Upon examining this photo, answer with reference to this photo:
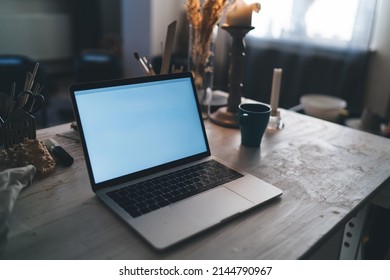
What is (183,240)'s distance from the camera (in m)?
0.60

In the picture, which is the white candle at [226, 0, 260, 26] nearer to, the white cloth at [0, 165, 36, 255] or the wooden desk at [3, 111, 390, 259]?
the wooden desk at [3, 111, 390, 259]

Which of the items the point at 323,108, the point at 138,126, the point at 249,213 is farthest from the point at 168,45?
the point at 323,108

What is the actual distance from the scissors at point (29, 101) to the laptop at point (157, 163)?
0.65 feet

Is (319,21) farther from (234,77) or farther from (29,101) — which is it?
(29,101)

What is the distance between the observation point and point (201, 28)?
3.84 ft

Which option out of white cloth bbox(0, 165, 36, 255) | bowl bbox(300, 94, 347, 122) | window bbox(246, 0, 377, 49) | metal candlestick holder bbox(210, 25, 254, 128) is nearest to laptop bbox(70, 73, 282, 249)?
white cloth bbox(0, 165, 36, 255)

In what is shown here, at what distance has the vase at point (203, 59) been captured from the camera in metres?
1.19

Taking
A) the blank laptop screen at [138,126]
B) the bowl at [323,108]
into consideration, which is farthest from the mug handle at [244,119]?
the bowl at [323,108]

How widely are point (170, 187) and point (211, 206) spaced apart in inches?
4.1

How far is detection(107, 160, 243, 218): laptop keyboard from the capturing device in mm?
688

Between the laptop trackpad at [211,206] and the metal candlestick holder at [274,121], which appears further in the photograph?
the metal candlestick holder at [274,121]

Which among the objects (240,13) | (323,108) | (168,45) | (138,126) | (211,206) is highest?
(240,13)

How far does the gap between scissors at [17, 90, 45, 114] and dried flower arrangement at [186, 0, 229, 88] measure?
554mm

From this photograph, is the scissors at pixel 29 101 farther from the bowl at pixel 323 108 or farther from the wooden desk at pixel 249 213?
the bowl at pixel 323 108
